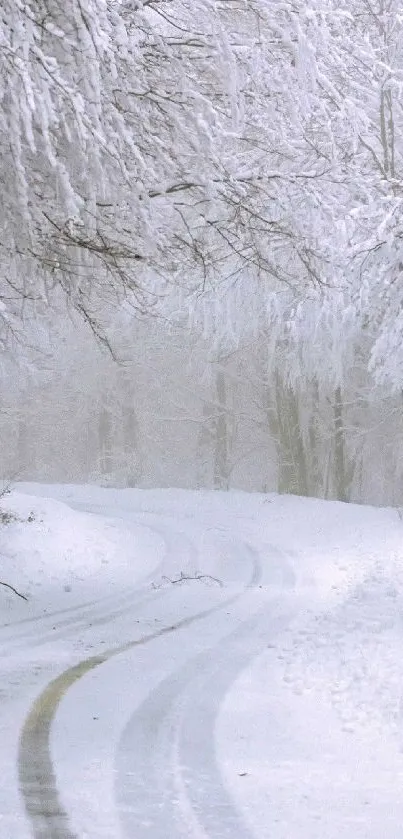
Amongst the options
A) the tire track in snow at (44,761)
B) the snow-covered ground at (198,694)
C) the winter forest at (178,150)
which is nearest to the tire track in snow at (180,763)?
the snow-covered ground at (198,694)

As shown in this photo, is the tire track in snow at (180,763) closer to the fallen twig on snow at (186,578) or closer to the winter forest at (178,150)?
the winter forest at (178,150)

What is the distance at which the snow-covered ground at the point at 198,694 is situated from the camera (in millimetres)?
4398

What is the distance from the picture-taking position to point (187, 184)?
8.43m

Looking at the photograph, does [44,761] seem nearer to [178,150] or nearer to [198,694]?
[198,694]

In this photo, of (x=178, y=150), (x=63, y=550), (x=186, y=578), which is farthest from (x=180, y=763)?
(x=63, y=550)

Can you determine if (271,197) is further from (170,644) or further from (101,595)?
(101,595)

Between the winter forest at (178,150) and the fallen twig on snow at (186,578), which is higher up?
the winter forest at (178,150)

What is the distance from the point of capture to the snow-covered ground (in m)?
4.40

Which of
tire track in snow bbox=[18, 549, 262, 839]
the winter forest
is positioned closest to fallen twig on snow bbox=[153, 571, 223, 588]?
the winter forest

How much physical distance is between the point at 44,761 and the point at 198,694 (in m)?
1.89

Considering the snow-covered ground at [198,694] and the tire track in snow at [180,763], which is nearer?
the tire track in snow at [180,763]

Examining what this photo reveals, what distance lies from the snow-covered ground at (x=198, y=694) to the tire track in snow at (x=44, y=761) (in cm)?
2

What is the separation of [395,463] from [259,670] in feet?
87.6

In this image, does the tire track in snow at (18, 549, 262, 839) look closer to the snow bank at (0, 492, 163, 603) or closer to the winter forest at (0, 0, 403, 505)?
the winter forest at (0, 0, 403, 505)
